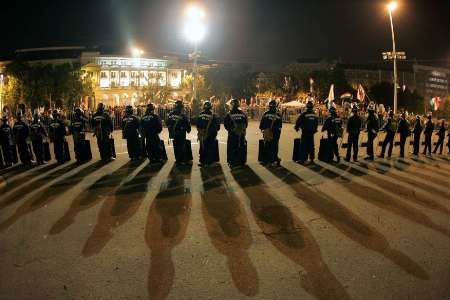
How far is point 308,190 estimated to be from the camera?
9.53 metres

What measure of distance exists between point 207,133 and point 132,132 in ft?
8.47

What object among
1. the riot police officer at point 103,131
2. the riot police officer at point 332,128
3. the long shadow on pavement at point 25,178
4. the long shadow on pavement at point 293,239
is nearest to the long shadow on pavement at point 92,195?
the riot police officer at point 103,131

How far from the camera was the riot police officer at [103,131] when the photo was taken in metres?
13.9

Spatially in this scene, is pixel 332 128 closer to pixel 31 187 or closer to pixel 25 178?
pixel 31 187

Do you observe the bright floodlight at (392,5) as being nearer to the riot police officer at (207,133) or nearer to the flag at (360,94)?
the flag at (360,94)

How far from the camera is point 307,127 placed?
13156mm

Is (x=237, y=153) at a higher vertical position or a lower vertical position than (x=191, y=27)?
lower

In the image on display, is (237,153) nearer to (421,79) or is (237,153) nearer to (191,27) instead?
(191,27)

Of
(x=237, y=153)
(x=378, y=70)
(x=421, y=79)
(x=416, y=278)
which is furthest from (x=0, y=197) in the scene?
(x=421, y=79)

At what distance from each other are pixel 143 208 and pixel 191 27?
1682 centimetres

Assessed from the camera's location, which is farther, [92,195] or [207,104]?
[207,104]

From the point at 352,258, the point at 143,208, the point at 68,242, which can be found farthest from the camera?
the point at 143,208

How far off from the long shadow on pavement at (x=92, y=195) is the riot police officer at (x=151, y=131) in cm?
87

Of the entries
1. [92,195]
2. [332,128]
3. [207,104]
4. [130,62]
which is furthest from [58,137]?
[130,62]
